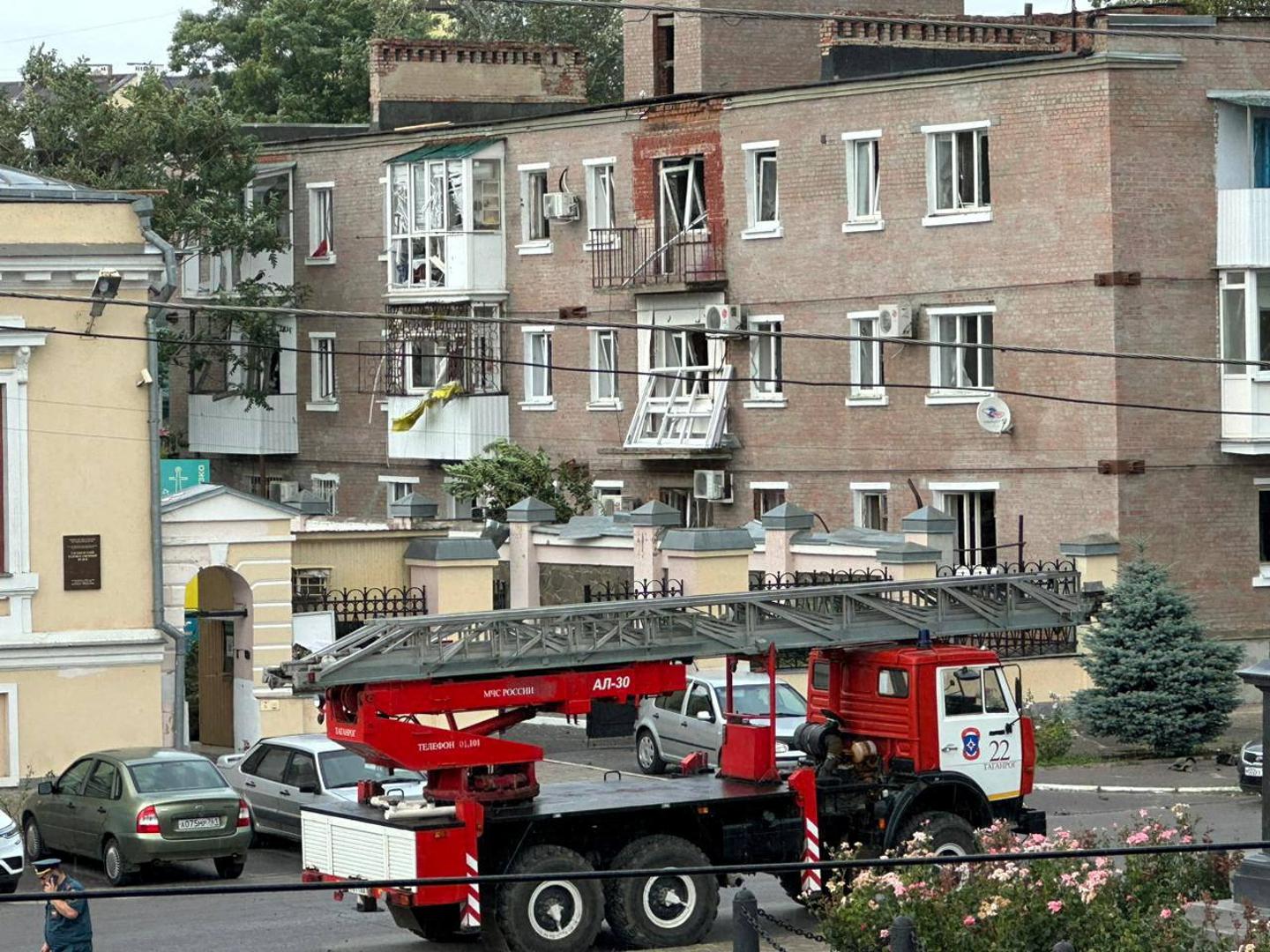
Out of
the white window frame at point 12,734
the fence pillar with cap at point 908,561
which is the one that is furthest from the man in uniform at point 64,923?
the fence pillar with cap at point 908,561

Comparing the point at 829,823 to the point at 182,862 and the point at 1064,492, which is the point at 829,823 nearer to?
the point at 182,862

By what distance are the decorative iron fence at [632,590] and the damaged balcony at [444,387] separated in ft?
42.5

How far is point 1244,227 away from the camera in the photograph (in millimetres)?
36344

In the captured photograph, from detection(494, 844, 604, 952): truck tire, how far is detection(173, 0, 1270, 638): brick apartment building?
42.5 ft

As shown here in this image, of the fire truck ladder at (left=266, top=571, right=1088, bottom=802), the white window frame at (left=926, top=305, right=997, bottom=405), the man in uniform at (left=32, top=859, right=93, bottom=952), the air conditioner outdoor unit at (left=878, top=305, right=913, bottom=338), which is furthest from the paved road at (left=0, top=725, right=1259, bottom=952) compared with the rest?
the air conditioner outdoor unit at (left=878, top=305, right=913, bottom=338)

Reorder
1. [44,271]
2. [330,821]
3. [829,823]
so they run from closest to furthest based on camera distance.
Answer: [330,821] → [829,823] → [44,271]

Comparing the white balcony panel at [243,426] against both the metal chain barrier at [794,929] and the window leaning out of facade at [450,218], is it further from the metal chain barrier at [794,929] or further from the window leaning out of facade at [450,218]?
the metal chain barrier at [794,929]

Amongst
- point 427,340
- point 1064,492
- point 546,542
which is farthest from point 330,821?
point 427,340

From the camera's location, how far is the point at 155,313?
1138 inches

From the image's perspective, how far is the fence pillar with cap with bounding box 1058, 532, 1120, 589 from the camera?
109ft

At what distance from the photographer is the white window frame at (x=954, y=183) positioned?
3819cm

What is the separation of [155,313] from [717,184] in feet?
53.0

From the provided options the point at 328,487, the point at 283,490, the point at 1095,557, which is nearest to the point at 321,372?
the point at 328,487

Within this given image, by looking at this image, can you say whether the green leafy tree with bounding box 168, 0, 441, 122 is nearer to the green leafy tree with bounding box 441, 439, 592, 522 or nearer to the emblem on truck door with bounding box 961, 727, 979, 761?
the green leafy tree with bounding box 441, 439, 592, 522
